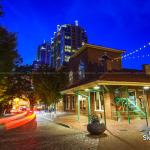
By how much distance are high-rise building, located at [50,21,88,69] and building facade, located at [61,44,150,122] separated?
95376 mm

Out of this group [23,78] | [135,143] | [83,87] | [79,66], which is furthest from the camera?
[23,78]

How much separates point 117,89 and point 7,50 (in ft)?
33.5

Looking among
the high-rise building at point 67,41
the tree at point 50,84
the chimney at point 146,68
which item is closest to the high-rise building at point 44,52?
the high-rise building at point 67,41

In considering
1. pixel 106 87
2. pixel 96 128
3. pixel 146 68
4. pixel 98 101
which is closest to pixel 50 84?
pixel 98 101

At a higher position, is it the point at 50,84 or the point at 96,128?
the point at 50,84

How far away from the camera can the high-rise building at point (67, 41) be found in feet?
418

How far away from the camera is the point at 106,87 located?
64.3ft

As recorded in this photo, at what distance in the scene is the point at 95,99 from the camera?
23.9 m

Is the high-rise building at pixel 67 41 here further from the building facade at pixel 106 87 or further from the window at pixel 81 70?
the window at pixel 81 70

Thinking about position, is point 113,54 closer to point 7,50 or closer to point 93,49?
point 93,49

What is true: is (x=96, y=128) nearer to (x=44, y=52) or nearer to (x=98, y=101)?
(x=98, y=101)

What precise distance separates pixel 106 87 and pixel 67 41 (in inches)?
4382

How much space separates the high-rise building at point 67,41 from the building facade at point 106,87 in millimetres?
95376

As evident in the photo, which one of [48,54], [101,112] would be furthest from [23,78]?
[48,54]
